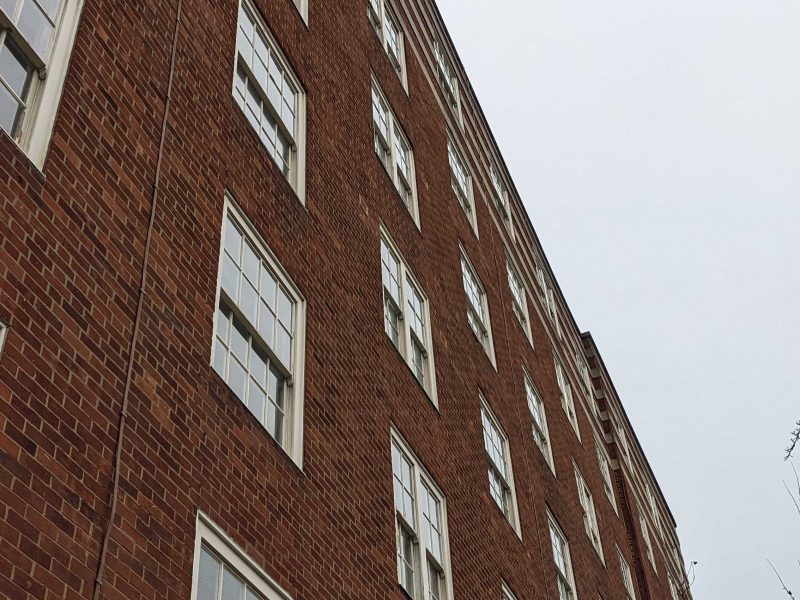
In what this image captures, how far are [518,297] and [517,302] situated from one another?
388mm

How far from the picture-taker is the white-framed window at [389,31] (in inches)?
805

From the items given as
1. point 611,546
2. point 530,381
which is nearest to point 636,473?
point 611,546

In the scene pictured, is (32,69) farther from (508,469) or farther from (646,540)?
(646,540)

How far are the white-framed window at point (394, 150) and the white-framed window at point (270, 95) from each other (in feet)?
11.1

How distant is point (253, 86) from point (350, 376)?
146 inches

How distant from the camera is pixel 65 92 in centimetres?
830

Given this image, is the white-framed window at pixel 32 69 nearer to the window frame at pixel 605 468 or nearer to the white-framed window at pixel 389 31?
the white-framed window at pixel 389 31

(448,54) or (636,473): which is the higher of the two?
(448,54)

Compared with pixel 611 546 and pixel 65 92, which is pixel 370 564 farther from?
pixel 611 546

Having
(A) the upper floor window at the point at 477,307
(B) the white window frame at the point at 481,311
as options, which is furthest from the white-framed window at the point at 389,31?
(A) the upper floor window at the point at 477,307

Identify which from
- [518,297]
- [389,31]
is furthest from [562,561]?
[389,31]

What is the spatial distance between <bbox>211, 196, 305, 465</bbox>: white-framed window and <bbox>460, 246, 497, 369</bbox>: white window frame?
9267 mm

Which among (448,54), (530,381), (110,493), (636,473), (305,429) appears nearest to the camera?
(110,493)

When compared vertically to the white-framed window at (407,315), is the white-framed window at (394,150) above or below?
above
